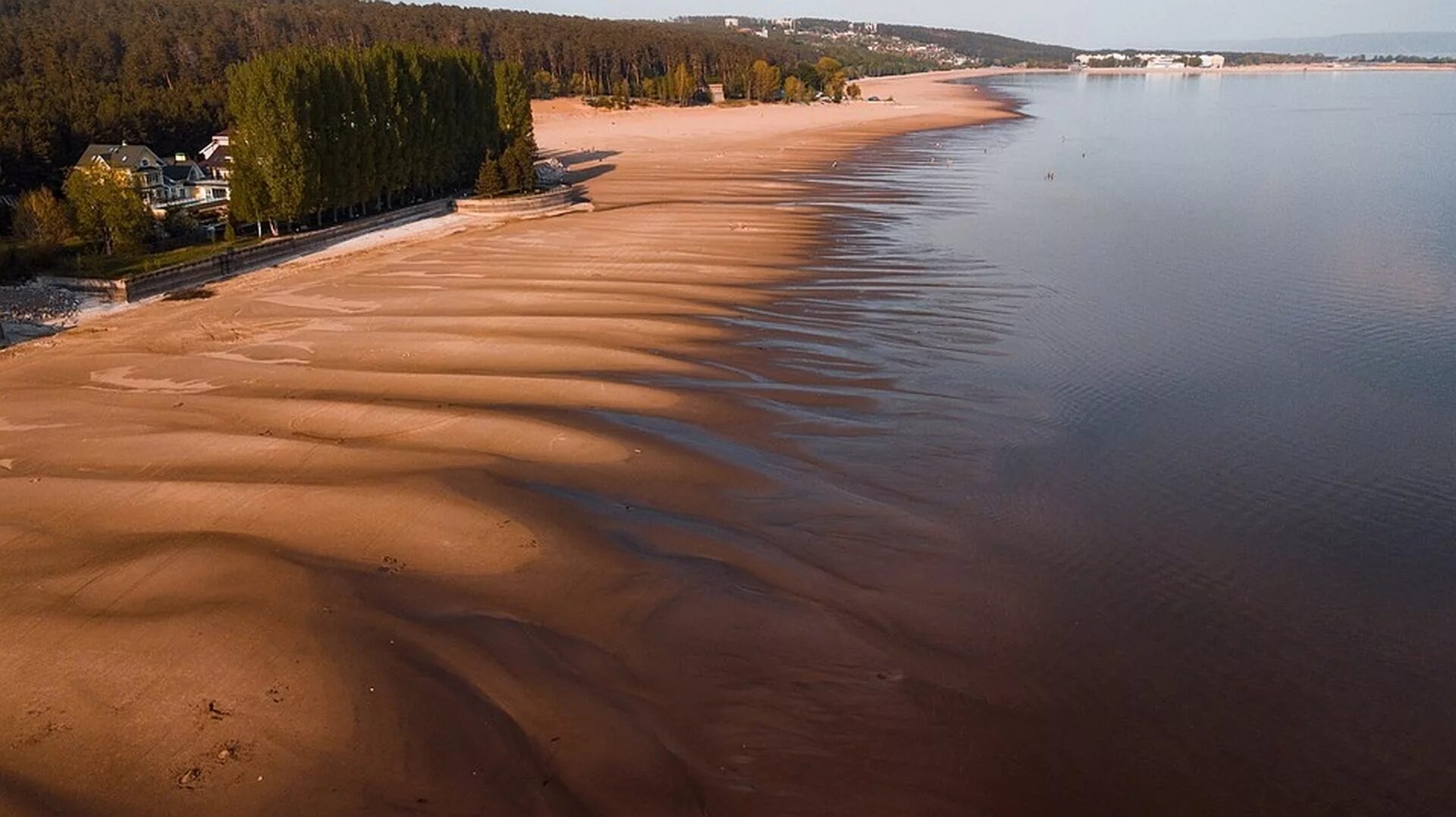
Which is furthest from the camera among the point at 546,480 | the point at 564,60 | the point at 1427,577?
the point at 564,60

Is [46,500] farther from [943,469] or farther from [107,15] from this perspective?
[107,15]

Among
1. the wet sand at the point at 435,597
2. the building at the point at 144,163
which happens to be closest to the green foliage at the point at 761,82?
the building at the point at 144,163

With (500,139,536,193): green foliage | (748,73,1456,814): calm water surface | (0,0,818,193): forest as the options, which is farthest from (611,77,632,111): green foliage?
(748,73,1456,814): calm water surface

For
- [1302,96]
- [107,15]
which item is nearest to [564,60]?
[107,15]

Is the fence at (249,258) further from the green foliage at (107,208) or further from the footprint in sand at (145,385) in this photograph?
the footprint in sand at (145,385)

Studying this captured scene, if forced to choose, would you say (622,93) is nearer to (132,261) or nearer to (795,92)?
(795,92)

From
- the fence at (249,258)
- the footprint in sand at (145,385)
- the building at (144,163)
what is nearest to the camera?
the footprint in sand at (145,385)
